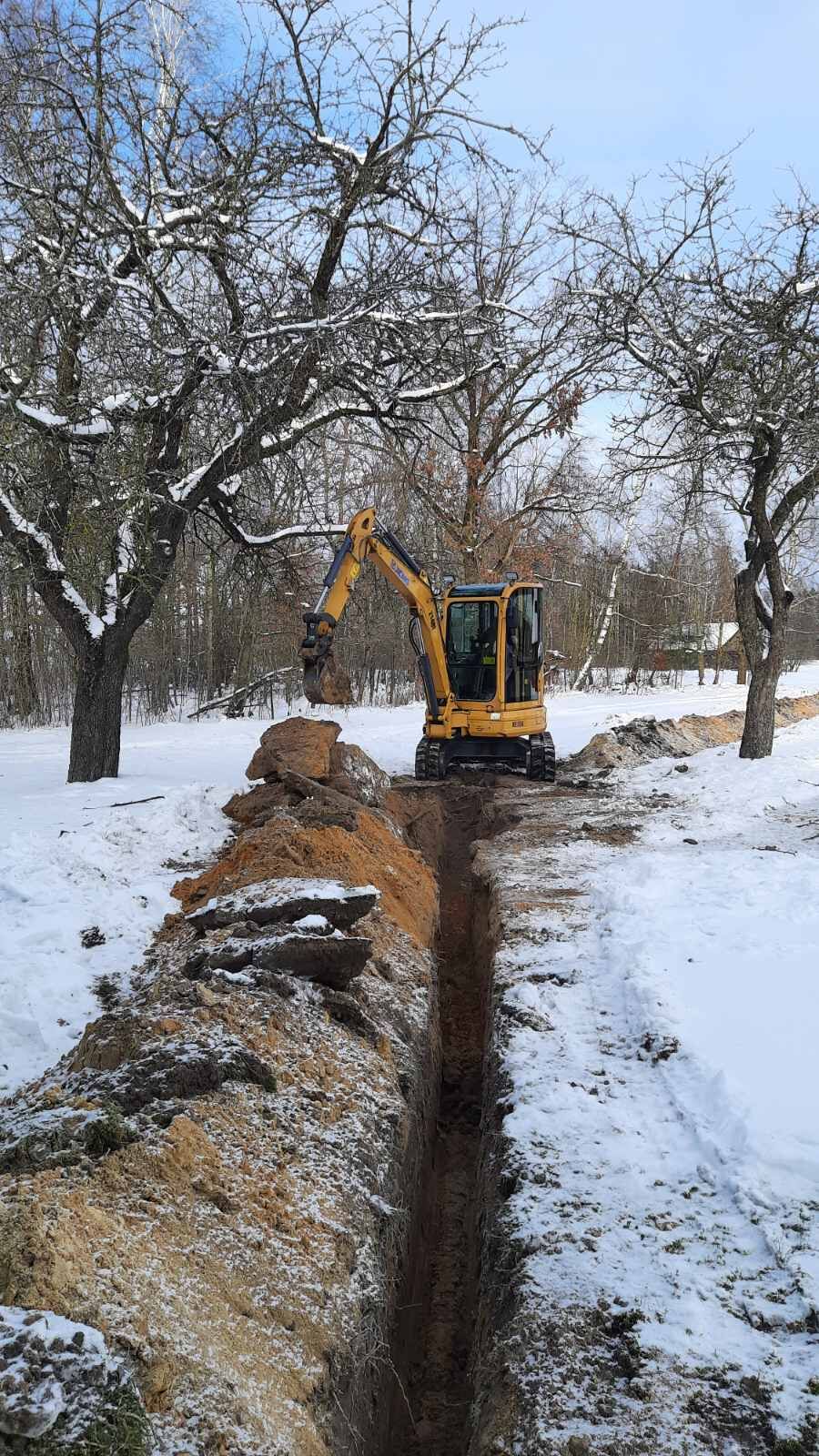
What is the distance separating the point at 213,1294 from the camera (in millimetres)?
2535

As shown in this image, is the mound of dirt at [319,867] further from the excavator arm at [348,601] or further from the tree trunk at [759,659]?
the tree trunk at [759,659]

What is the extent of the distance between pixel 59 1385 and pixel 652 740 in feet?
49.6

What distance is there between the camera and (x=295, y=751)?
31.1 ft

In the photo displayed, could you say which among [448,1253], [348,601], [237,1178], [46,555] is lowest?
[448,1253]

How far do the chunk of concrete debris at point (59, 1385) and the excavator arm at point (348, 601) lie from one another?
688cm

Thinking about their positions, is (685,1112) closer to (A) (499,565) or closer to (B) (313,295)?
(B) (313,295)

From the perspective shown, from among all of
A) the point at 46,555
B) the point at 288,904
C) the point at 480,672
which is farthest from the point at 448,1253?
the point at 480,672

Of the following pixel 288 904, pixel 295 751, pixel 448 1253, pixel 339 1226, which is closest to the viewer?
pixel 339 1226

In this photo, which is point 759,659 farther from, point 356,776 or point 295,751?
point 295,751

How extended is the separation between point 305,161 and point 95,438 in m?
3.08

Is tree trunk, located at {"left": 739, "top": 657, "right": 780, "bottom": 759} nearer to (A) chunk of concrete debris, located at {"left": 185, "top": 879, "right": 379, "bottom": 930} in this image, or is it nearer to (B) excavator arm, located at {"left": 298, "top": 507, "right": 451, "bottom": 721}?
(B) excavator arm, located at {"left": 298, "top": 507, "right": 451, "bottom": 721}

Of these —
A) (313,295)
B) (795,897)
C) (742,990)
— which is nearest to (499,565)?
(313,295)

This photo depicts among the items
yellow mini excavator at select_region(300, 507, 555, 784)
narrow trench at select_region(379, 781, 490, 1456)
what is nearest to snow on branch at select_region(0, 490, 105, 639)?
yellow mini excavator at select_region(300, 507, 555, 784)

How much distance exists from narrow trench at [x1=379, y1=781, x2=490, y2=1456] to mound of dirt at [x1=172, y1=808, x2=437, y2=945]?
1.59ft
